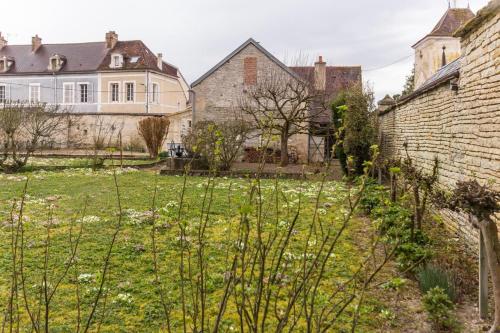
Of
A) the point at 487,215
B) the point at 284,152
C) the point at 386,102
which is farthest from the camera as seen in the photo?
the point at 284,152

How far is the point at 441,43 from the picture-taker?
27.6 meters

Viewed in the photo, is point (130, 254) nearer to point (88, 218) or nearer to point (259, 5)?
point (88, 218)

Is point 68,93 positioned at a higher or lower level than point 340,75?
lower

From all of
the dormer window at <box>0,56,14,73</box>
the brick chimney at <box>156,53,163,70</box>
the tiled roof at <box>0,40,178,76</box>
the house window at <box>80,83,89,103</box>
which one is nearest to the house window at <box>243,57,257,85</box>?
the tiled roof at <box>0,40,178,76</box>

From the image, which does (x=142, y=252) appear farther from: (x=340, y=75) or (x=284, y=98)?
(x=340, y=75)

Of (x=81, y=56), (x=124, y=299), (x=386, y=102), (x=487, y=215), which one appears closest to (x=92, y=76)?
(x=81, y=56)

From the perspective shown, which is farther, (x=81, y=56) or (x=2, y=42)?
(x=2, y=42)

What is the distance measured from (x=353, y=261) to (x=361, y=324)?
2095mm

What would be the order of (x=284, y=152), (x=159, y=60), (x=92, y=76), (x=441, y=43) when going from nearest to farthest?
(x=284, y=152)
(x=441, y=43)
(x=92, y=76)
(x=159, y=60)

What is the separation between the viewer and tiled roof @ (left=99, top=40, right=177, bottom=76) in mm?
36681

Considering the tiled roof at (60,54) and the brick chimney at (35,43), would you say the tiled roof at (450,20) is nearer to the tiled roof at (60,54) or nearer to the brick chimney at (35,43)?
the tiled roof at (60,54)

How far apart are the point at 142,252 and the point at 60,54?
38.2m

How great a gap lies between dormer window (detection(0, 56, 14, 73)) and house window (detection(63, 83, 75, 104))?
6.40 metres

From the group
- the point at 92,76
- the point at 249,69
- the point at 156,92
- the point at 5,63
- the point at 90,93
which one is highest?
the point at 5,63
